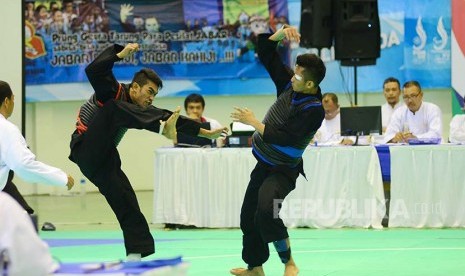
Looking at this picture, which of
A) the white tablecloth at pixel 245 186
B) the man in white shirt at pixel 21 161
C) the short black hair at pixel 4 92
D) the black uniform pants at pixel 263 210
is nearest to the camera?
the man in white shirt at pixel 21 161

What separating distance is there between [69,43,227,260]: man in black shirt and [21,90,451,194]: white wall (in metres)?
10.0

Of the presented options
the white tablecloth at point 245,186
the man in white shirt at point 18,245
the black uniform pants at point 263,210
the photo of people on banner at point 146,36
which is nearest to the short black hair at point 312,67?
the black uniform pants at point 263,210

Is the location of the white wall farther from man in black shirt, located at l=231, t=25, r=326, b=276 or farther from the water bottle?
man in black shirt, located at l=231, t=25, r=326, b=276

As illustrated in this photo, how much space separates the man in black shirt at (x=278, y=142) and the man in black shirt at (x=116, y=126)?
43cm

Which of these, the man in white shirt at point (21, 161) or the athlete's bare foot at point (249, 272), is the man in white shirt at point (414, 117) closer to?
the athlete's bare foot at point (249, 272)

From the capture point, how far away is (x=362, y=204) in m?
11.3

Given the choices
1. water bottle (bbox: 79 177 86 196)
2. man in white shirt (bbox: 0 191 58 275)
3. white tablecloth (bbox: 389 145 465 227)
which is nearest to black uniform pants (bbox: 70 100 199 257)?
man in white shirt (bbox: 0 191 58 275)

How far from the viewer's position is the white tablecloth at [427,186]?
11.2m

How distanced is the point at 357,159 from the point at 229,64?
5727 mm

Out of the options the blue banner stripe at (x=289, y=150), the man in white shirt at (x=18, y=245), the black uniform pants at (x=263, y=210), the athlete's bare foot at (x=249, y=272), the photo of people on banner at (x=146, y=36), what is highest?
the photo of people on banner at (x=146, y=36)

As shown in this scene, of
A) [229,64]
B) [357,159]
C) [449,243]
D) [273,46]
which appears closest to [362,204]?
[357,159]

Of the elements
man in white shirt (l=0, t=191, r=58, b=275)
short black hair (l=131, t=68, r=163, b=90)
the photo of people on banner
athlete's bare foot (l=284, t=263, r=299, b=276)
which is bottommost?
athlete's bare foot (l=284, t=263, r=299, b=276)

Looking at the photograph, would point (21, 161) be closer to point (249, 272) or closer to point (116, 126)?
point (116, 126)

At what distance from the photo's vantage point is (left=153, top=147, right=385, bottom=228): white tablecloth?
11297 mm
